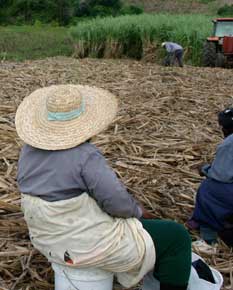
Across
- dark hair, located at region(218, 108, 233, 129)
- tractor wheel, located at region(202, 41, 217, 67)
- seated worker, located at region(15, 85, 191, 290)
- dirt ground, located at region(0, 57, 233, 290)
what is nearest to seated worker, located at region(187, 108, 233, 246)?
dirt ground, located at region(0, 57, 233, 290)

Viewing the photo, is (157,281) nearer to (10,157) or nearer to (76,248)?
(76,248)

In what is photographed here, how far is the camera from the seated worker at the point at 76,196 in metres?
2.13

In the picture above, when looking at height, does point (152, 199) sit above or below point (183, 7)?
above

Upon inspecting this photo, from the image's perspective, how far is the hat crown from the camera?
2184mm

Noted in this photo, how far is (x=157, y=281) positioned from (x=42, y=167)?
746 mm

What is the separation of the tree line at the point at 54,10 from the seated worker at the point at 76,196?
2860 centimetres

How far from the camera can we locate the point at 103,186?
210cm

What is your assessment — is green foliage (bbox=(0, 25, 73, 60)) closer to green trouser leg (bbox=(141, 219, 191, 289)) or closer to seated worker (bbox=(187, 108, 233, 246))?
seated worker (bbox=(187, 108, 233, 246))

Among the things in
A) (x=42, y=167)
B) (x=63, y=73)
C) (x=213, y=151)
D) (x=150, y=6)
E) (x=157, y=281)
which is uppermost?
(x=42, y=167)

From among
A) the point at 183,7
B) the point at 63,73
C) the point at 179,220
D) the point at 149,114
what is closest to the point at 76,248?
the point at 179,220

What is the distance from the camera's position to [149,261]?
2238mm

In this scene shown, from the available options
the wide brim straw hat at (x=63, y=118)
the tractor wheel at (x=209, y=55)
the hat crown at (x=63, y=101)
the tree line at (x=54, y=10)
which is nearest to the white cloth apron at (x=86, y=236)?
the wide brim straw hat at (x=63, y=118)

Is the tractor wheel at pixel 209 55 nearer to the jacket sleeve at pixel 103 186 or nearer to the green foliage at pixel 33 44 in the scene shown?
the green foliage at pixel 33 44

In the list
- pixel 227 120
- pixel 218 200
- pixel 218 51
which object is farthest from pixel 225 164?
pixel 218 51
